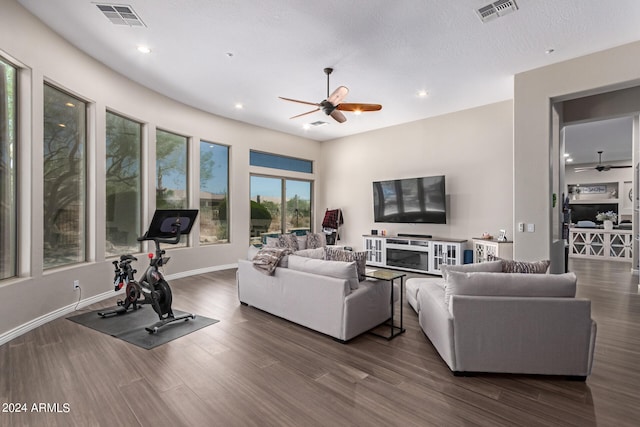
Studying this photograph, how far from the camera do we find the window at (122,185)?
496 cm

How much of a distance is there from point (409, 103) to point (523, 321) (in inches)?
183

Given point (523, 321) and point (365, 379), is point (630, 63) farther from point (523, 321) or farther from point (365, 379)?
point (365, 379)

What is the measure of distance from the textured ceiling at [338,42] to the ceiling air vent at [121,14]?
0.11m

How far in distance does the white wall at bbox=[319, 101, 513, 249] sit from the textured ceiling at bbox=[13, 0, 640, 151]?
0.85m

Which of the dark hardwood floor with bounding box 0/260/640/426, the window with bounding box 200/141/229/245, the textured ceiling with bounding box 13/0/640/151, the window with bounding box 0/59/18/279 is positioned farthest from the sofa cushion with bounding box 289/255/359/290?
the window with bounding box 200/141/229/245

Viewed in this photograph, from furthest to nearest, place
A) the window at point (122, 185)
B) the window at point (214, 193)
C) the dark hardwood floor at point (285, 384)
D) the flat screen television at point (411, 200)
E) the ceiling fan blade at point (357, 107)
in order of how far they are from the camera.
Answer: the window at point (214, 193) → the flat screen television at point (411, 200) → the window at point (122, 185) → the ceiling fan blade at point (357, 107) → the dark hardwood floor at point (285, 384)

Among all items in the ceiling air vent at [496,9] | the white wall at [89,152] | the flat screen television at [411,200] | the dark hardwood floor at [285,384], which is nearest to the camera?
the dark hardwood floor at [285,384]

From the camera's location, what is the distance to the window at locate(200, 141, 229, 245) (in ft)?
22.1

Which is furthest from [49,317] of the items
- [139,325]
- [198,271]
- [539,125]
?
[539,125]

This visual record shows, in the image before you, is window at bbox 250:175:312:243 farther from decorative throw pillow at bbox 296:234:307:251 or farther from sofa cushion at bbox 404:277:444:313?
sofa cushion at bbox 404:277:444:313

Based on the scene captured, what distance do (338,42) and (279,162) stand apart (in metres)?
4.67

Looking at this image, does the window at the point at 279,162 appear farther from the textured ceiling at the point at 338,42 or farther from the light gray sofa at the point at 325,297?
the light gray sofa at the point at 325,297

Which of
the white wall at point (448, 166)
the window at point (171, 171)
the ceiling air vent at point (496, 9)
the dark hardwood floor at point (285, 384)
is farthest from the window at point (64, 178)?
the white wall at point (448, 166)

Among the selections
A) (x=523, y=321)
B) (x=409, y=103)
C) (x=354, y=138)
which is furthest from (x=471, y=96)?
(x=523, y=321)
